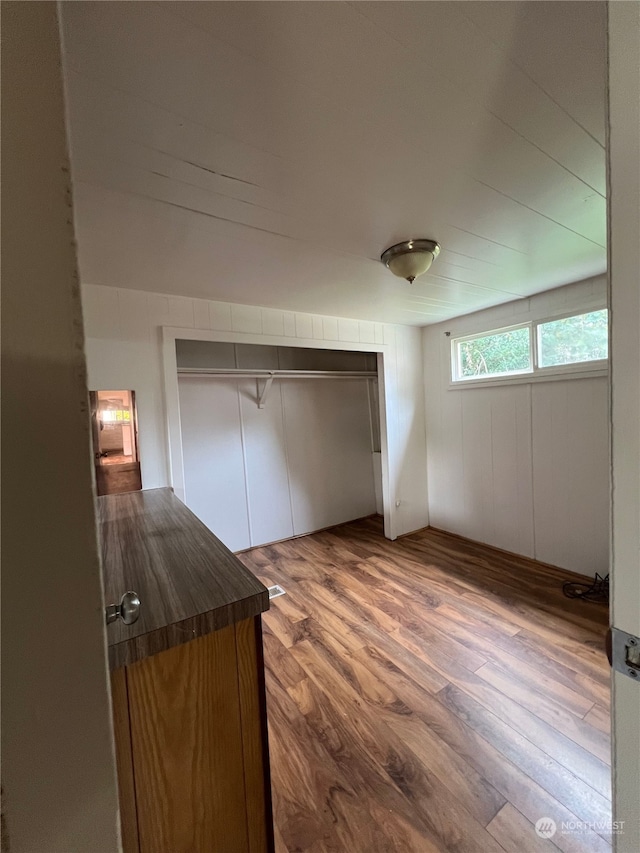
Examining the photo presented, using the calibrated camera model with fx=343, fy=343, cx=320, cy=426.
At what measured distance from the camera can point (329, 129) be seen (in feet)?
3.33

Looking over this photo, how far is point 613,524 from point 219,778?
3.27 ft

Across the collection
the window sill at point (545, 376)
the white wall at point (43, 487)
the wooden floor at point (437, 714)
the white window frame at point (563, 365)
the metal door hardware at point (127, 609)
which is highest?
the white window frame at point (563, 365)

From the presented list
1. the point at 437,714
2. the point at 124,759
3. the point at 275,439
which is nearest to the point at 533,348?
the point at 275,439

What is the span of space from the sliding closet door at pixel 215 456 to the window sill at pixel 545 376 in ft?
7.85

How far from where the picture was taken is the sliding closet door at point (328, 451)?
389cm

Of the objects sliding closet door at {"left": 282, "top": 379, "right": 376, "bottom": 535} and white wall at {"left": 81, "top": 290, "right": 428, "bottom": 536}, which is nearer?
white wall at {"left": 81, "top": 290, "right": 428, "bottom": 536}

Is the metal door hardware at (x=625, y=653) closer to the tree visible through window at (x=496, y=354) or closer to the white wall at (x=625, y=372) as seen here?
the white wall at (x=625, y=372)

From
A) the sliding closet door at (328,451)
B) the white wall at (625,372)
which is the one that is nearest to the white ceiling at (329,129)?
the white wall at (625,372)

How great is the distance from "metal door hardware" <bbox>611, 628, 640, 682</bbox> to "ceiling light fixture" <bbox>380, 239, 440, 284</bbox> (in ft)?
5.53

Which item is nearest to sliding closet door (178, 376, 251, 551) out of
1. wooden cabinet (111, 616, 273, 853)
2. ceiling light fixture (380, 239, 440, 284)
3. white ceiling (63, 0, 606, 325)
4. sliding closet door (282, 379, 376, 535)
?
sliding closet door (282, 379, 376, 535)

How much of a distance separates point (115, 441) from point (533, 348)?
A: 10.8ft

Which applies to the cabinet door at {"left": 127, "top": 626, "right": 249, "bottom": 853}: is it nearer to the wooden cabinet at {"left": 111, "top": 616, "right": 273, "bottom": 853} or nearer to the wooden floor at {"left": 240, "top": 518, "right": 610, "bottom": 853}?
the wooden cabinet at {"left": 111, "top": 616, "right": 273, "bottom": 853}

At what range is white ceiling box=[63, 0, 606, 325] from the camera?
2.44 feet

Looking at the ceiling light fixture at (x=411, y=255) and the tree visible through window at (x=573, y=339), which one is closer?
the ceiling light fixture at (x=411, y=255)
